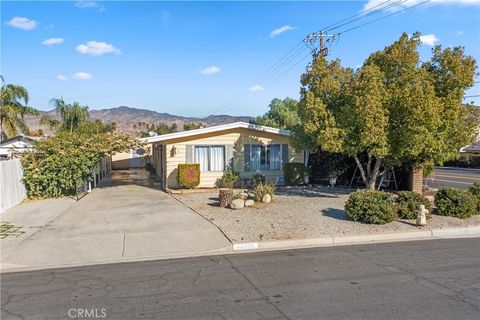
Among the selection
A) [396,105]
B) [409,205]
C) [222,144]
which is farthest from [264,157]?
[409,205]

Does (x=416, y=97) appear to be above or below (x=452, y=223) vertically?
above

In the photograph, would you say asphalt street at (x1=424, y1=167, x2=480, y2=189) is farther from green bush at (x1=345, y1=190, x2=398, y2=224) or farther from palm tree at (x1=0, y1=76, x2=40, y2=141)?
palm tree at (x1=0, y1=76, x2=40, y2=141)

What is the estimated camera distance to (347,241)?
1041 centimetres

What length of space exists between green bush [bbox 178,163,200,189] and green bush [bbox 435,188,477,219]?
10360mm

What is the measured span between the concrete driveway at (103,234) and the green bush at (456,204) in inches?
273

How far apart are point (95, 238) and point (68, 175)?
8.24 m

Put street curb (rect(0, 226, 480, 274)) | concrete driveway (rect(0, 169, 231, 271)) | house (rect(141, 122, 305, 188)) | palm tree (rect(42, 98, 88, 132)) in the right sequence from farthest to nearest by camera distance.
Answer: palm tree (rect(42, 98, 88, 132)), house (rect(141, 122, 305, 188)), concrete driveway (rect(0, 169, 231, 271)), street curb (rect(0, 226, 480, 274))

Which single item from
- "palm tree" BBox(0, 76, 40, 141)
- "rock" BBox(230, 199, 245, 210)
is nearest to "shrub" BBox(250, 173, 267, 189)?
"rock" BBox(230, 199, 245, 210)

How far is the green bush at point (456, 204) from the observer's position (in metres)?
12.7

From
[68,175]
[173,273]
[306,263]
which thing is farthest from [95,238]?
[68,175]

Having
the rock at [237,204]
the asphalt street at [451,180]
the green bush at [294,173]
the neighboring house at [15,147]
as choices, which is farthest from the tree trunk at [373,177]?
the neighboring house at [15,147]

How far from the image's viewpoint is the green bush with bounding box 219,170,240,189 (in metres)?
20.2

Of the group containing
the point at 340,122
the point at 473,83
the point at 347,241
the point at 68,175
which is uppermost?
the point at 473,83

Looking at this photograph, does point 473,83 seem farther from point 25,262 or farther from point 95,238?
point 25,262
